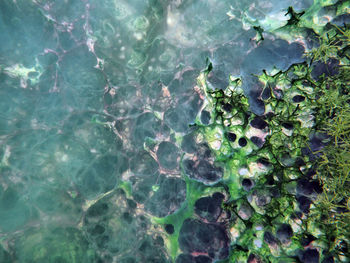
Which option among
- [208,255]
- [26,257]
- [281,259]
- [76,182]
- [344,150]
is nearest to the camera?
[344,150]

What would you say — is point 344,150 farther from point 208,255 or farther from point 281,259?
point 208,255

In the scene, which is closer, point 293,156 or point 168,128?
point 293,156

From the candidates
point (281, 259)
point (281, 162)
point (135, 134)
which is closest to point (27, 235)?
point (135, 134)

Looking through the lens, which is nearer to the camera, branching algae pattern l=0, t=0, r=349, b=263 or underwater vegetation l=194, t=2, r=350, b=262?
underwater vegetation l=194, t=2, r=350, b=262

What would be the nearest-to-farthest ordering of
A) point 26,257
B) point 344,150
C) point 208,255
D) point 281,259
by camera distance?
1. point 344,150
2. point 281,259
3. point 208,255
4. point 26,257

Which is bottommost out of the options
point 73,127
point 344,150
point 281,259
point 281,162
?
point 73,127

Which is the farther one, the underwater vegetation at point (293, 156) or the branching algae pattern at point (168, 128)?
the branching algae pattern at point (168, 128)

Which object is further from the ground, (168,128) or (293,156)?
(293,156)

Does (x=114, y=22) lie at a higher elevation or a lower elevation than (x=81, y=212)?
higher
